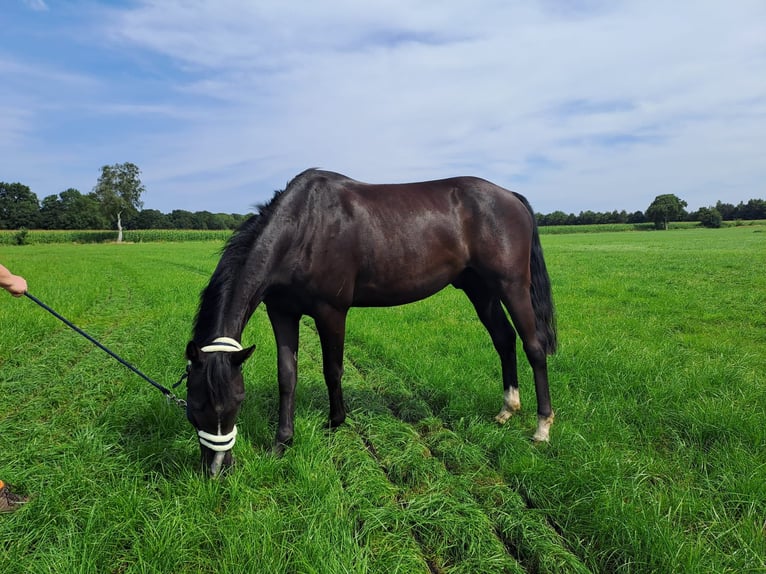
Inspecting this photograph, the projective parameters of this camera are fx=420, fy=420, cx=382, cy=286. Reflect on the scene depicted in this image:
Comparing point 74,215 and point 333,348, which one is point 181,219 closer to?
point 74,215

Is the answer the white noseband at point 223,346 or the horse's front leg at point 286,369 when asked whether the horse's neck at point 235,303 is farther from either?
the horse's front leg at point 286,369

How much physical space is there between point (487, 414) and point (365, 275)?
6.42ft

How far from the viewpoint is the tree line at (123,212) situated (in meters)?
70.0

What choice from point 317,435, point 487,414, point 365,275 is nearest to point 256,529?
point 317,435

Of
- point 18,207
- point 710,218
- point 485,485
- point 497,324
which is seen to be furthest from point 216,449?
point 18,207

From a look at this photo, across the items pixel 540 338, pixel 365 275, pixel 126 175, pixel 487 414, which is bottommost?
pixel 487 414

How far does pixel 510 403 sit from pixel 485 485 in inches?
54.3

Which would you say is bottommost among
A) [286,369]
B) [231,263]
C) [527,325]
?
[286,369]

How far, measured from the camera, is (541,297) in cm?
465

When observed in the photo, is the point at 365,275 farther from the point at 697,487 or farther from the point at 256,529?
the point at 697,487

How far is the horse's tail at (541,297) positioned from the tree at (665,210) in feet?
360

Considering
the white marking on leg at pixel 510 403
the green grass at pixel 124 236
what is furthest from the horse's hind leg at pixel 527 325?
the green grass at pixel 124 236

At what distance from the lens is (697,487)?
9.59ft

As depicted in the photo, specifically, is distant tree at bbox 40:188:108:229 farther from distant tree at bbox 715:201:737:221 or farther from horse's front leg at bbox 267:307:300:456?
distant tree at bbox 715:201:737:221
